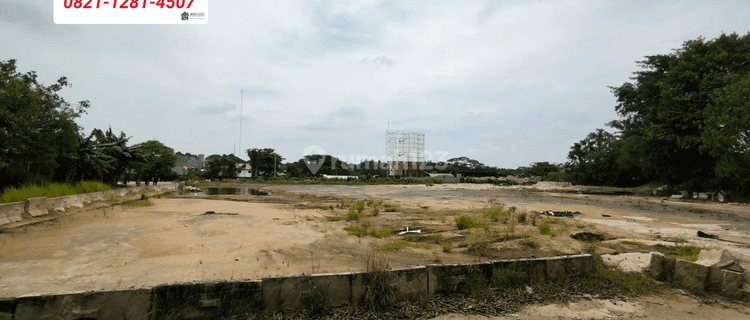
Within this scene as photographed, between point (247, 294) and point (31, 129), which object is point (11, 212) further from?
point (247, 294)

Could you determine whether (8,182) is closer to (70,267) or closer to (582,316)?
(70,267)

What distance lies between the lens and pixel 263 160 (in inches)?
2527

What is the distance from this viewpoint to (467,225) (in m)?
9.38

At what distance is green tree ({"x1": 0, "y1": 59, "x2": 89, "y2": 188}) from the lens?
1156 cm

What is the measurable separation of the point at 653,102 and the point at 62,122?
37048 mm

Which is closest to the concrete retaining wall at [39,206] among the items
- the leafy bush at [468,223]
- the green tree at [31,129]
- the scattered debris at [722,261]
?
the green tree at [31,129]

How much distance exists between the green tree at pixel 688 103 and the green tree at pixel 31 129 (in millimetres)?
31769

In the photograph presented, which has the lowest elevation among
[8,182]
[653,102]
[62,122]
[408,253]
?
[408,253]

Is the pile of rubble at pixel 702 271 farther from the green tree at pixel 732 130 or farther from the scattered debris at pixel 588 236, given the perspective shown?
the green tree at pixel 732 130

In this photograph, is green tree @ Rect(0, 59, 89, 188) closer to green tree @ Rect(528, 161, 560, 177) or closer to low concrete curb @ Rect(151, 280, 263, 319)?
low concrete curb @ Rect(151, 280, 263, 319)

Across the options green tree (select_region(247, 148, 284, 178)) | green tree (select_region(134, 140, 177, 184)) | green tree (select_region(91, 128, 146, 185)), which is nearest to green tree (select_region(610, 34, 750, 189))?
green tree (select_region(91, 128, 146, 185))

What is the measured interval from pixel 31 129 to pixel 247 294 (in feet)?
47.7

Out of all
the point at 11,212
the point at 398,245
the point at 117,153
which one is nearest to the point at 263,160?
the point at 117,153

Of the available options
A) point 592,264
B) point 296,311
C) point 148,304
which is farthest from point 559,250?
point 148,304
